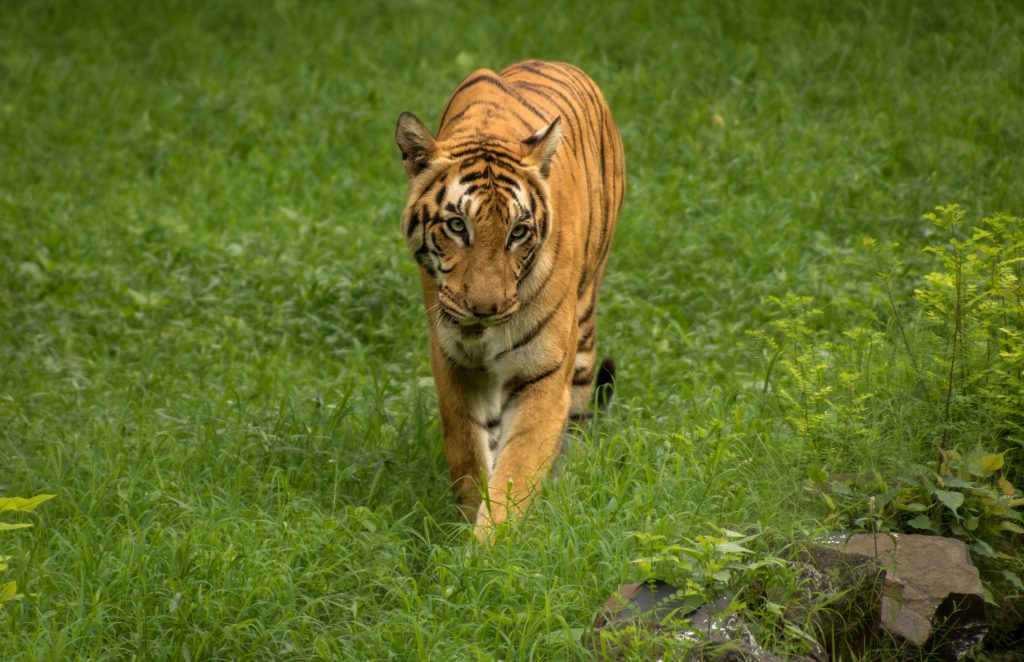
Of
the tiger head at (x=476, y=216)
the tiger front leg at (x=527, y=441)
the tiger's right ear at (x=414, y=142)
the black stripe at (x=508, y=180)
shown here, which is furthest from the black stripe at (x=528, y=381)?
the tiger's right ear at (x=414, y=142)

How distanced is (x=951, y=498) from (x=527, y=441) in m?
1.41

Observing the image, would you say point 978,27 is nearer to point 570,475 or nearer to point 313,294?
point 313,294

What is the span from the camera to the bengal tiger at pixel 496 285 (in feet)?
14.0

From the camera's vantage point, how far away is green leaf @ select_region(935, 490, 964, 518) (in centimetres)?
384

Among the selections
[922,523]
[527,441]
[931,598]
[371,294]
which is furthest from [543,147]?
[371,294]

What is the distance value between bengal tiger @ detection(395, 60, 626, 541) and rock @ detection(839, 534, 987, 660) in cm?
120

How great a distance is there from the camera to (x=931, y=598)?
367 cm

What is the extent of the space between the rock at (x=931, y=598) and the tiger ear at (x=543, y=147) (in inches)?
63.8

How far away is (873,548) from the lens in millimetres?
3787

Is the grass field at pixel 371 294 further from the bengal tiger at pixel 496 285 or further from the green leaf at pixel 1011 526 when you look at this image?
the green leaf at pixel 1011 526

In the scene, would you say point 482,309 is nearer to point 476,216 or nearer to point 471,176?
point 476,216

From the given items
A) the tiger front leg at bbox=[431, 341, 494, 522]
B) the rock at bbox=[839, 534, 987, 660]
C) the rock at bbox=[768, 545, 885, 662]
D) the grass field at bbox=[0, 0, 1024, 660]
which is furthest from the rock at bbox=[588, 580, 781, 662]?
the tiger front leg at bbox=[431, 341, 494, 522]

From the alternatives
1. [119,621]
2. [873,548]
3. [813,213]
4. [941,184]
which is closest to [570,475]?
[873,548]

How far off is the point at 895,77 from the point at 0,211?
588 centimetres
